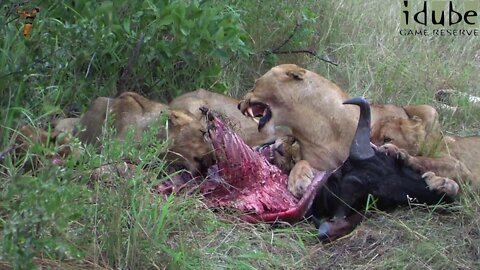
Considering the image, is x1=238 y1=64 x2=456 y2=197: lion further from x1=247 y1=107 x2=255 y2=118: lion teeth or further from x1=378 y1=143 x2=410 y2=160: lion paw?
x1=378 y1=143 x2=410 y2=160: lion paw

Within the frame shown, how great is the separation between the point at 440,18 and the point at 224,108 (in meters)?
2.80

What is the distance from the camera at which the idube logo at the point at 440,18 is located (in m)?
7.31

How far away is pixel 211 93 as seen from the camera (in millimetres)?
5383

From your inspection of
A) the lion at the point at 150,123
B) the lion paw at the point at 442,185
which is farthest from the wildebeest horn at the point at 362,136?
the lion at the point at 150,123

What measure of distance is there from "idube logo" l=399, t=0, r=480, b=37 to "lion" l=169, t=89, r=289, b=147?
222cm

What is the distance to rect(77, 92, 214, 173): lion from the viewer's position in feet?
15.6

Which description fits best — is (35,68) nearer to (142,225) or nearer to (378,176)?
(142,225)

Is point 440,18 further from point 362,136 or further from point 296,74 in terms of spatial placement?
point 362,136

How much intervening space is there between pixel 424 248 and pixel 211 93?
1651mm

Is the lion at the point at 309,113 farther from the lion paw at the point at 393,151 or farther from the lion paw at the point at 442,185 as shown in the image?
the lion paw at the point at 442,185

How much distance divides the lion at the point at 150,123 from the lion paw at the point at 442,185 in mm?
984

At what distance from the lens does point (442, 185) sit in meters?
4.50

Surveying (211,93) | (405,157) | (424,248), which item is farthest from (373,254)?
(211,93)

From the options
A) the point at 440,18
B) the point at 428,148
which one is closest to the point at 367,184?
the point at 428,148
